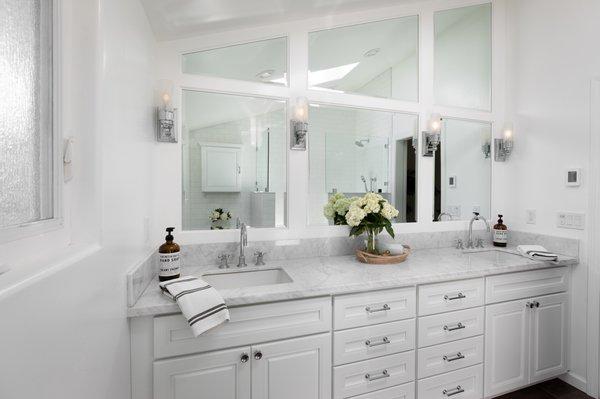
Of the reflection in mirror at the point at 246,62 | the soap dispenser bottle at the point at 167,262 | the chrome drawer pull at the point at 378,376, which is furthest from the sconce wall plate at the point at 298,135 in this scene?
the chrome drawer pull at the point at 378,376

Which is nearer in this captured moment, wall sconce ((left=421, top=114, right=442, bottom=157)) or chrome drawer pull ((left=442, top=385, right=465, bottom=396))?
chrome drawer pull ((left=442, top=385, right=465, bottom=396))

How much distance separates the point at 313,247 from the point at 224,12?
158cm

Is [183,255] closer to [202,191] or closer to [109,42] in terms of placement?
[202,191]

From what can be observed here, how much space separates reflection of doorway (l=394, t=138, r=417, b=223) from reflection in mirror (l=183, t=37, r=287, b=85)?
3.67 ft

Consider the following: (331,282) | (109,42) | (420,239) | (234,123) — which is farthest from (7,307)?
(420,239)

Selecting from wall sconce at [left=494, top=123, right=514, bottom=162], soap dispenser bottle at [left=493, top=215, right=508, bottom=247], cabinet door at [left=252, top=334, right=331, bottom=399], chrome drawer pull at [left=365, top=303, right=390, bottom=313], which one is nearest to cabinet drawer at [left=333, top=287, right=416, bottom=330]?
chrome drawer pull at [left=365, top=303, right=390, bottom=313]

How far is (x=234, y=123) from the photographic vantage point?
195 centimetres

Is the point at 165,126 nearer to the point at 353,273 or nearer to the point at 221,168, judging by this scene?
the point at 221,168

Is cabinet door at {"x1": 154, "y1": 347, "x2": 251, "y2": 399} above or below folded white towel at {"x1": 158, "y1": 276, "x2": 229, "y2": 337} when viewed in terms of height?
below

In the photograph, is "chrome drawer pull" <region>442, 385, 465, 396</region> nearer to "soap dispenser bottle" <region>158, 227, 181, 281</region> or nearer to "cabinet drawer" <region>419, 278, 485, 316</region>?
"cabinet drawer" <region>419, 278, 485, 316</region>

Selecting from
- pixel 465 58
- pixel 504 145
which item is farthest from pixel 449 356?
pixel 465 58

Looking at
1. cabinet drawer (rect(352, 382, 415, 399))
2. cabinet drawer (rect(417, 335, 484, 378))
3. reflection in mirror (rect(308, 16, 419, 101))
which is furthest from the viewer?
reflection in mirror (rect(308, 16, 419, 101))

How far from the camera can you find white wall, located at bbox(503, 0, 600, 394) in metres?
2.03

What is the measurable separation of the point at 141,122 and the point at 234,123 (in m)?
0.62
